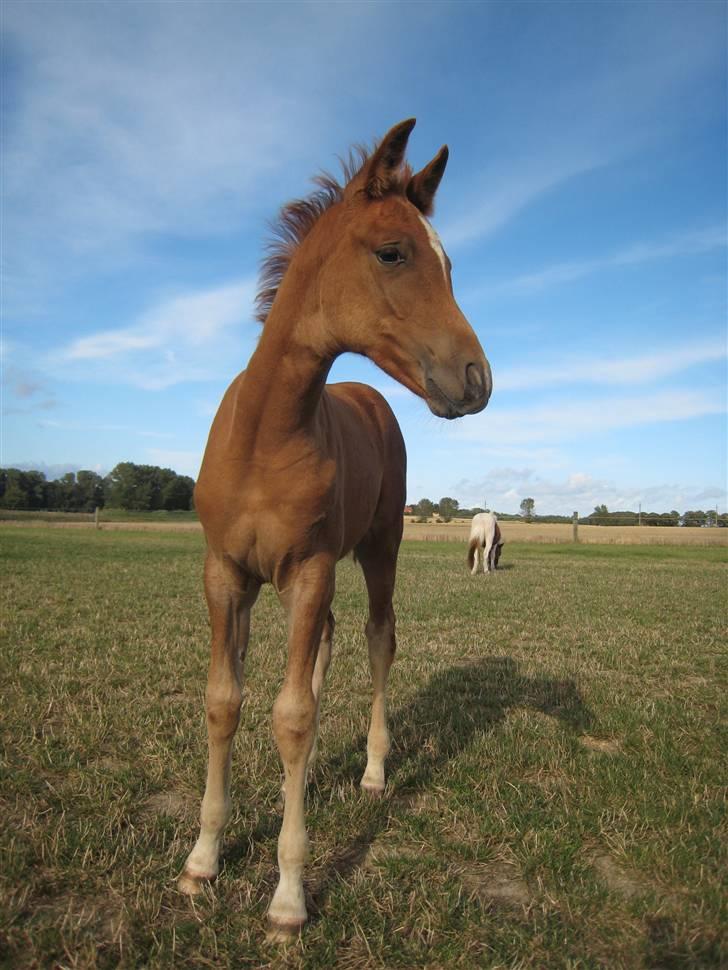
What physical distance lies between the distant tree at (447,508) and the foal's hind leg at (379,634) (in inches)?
2041

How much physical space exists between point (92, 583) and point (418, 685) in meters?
8.35

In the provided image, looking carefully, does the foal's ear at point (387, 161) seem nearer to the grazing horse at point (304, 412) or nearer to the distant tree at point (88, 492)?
the grazing horse at point (304, 412)

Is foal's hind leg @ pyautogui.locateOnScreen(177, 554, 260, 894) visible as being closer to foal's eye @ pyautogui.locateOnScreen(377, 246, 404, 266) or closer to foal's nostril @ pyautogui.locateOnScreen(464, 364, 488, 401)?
foal's nostril @ pyautogui.locateOnScreen(464, 364, 488, 401)

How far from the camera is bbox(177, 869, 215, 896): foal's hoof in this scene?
8.87ft

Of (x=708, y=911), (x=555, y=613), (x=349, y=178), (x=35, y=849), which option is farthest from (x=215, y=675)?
(x=555, y=613)

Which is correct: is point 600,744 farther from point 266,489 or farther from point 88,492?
point 88,492

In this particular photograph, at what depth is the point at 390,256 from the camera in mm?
2592

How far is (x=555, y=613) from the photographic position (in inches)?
396

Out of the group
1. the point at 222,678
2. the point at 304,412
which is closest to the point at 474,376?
the point at 304,412

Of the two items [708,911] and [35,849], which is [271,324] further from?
[708,911]

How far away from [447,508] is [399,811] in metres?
56.9

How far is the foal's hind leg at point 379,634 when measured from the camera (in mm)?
3943

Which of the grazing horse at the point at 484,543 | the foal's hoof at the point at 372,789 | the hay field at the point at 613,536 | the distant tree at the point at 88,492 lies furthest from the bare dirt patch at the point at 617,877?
the distant tree at the point at 88,492

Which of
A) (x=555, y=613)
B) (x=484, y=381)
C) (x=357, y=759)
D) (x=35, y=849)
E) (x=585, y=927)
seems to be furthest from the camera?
(x=555, y=613)
